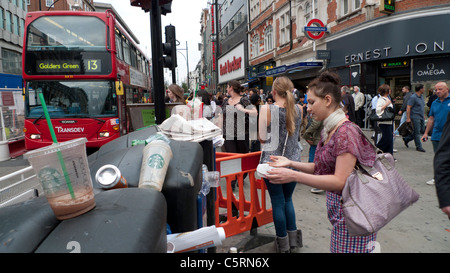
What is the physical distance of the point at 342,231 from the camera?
203 cm

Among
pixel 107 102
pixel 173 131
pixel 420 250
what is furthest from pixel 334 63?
pixel 173 131

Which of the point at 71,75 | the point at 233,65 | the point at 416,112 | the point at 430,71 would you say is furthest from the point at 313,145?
the point at 233,65

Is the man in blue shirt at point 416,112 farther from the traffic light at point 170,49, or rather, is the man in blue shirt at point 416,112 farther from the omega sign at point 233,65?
the omega sign at point 233,65

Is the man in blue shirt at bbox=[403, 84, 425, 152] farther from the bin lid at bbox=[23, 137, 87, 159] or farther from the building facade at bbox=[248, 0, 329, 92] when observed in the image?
the building facade at bbox=[248, 0, 329, 92]

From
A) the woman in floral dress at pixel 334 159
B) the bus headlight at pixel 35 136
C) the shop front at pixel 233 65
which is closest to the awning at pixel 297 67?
the shop front at pixel 233 65

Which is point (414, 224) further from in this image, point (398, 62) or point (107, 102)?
point (398, 62)

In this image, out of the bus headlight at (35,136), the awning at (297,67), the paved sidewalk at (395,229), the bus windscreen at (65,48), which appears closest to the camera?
the paved sidewalk at (395,229)

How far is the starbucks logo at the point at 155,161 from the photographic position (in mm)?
1586

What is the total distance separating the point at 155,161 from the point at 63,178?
22.7 inches

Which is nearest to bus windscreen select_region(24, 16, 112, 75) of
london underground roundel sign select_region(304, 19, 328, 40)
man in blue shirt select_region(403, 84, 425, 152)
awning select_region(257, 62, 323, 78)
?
man in blue shirt select_region(403, 84, 425, 152)

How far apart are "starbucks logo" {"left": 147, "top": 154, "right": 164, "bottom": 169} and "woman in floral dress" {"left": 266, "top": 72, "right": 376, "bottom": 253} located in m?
0.73

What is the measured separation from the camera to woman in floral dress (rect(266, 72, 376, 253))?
1.88m

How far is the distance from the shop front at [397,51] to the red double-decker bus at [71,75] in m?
11.2
